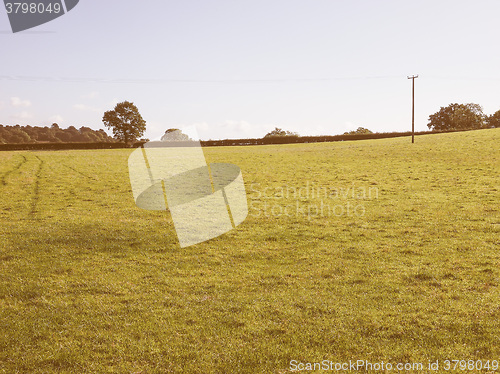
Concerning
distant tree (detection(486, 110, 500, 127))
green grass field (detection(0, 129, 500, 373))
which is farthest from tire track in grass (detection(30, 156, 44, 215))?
distant tree (detection(486, 110, 500, 127))

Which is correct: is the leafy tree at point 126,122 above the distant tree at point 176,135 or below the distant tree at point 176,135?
above

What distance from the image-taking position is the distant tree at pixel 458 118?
147375 millimetres

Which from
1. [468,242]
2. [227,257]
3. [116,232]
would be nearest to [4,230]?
[116,232]

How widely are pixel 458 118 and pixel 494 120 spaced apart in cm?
1782

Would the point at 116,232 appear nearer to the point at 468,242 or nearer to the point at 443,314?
the point at 443,314

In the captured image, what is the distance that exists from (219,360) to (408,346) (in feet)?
12.9

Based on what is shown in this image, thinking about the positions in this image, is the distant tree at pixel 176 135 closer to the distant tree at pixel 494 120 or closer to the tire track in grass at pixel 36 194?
the tire track in grass at pixel 36 194

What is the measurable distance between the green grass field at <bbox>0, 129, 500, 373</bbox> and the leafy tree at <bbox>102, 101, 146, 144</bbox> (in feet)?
315

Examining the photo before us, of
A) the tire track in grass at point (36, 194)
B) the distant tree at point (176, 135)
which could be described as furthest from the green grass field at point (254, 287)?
the distant tree at point (176, 135)

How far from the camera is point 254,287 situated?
406 inches

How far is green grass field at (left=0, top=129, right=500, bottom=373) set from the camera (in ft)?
23.5

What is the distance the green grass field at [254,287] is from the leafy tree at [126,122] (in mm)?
95962

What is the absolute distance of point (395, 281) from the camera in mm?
10430

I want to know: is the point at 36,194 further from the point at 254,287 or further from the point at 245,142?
the point at 245,142
